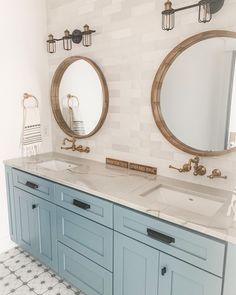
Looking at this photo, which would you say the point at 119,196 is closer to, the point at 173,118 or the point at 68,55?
the point at 173,118

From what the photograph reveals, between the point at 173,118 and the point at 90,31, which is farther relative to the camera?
the point at 90,31

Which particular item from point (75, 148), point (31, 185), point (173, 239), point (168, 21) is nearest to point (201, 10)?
point (168, 21)

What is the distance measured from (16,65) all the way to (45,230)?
60.5 inches

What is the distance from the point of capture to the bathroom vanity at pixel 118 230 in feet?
3.84

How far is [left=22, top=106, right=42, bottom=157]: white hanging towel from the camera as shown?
7.89 ft

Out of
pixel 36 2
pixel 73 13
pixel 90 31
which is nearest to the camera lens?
pixel 90 31

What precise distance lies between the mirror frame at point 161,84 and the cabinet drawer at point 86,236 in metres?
0.76

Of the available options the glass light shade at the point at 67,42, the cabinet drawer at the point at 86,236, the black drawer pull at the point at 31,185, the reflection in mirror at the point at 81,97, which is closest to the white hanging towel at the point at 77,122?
the reflection in mirror at the point at 81,97

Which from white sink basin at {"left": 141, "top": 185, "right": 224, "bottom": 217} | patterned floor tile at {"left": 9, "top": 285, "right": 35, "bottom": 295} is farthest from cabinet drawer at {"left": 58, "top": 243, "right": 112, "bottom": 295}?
white sink basin at {"left": 141, "top": 185, "right": 224, "bottom": 217}

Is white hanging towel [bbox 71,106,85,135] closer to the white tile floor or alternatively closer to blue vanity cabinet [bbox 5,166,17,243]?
blue vanity cabinet [bbox 5,166,17,243]

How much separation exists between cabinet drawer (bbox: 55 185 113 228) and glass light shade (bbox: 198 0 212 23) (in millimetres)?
1269

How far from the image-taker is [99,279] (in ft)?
5.45

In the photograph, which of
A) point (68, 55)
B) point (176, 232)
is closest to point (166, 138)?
point (176, 232)

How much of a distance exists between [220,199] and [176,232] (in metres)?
0.42
